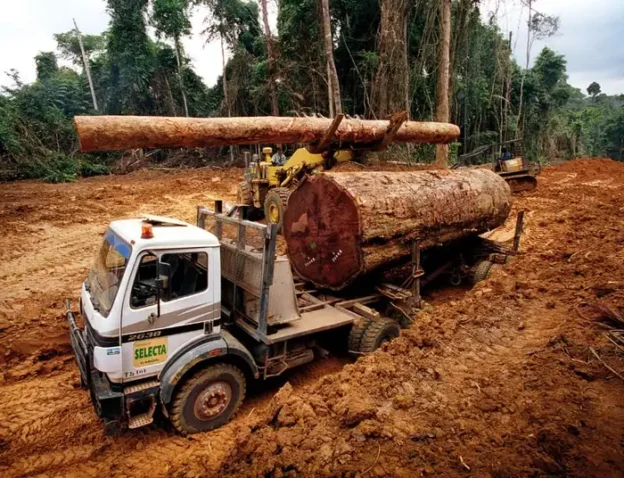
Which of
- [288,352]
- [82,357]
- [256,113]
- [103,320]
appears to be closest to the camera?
[103,320]

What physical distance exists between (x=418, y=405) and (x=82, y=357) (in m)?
3.04

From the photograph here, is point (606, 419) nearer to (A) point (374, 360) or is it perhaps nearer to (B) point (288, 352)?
(A) point (374, 360)

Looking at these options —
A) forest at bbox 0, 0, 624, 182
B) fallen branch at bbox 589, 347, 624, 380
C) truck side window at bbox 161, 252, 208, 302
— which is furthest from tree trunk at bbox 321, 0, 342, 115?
fallen branch at bbox 589, 347, 624, 380

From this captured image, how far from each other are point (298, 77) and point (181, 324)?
1706 centimetres

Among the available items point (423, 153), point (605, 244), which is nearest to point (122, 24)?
point (423, 153)

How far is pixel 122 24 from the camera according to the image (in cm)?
2244

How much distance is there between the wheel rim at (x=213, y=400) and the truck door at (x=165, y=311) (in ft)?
1.70

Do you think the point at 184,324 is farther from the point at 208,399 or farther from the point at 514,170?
the point at 514,170

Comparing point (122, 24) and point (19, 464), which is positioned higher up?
point (122, 24)

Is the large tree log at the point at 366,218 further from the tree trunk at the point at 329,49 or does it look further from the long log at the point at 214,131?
the tree trunk at the point at 329,49

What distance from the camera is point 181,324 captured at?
12.3 ft

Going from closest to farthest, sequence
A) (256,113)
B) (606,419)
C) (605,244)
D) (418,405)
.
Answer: (606,419) → (418,405) → (605,244) → (256,113)

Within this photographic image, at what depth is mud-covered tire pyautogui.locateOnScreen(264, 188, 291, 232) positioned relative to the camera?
954 centimetres

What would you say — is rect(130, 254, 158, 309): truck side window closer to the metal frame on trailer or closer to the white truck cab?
the white truck cab
